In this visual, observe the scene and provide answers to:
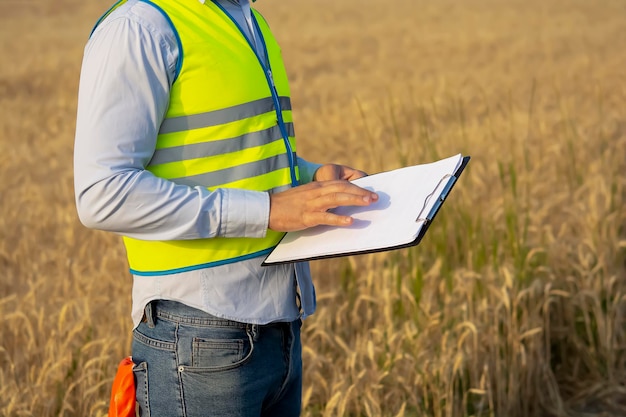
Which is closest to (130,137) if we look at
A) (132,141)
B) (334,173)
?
(132,141)

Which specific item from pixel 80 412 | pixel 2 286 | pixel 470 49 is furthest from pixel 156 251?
pixel 470 49

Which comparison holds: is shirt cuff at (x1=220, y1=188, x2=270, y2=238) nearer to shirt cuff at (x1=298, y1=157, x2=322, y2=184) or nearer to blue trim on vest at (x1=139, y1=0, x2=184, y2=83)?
blue trim on vest at (x1=139, y1=0, x2=184, y2=83)

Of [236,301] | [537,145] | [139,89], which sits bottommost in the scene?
[236,301]

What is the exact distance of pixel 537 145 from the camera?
5.64 metres

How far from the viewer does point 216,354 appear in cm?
154

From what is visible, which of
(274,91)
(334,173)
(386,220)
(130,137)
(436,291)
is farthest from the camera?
(436,291)

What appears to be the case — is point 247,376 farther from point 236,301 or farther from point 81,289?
point 81,289

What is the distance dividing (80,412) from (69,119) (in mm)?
6110

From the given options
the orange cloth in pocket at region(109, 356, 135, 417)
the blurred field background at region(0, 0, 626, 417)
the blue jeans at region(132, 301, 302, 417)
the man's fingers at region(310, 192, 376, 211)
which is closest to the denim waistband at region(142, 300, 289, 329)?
the blue jeans at region(132, 301, 302, 417)

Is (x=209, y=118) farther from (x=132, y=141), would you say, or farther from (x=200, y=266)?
(x=200, y=266)

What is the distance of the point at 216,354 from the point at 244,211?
27 centimetres

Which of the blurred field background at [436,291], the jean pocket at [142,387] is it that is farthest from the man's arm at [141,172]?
the blurred field background at [436,291]

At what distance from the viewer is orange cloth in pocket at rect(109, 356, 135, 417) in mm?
1595

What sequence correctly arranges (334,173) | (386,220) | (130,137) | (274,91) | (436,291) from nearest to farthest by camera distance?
(130,137), (386,220), (274,91), (334,173), (436,291)
